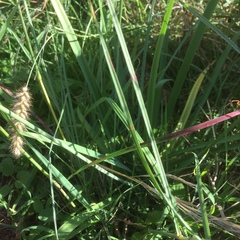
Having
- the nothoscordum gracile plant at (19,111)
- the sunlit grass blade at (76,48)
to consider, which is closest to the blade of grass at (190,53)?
the sunlit grass blade at (76,48)

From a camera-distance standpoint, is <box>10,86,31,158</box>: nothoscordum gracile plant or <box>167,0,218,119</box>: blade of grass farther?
<box>167,0,218,119</box>: blade of grass

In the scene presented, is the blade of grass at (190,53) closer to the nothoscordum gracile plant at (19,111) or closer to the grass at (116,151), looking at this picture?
the grass at (116,151)

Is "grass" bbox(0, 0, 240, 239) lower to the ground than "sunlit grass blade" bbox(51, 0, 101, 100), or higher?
lower

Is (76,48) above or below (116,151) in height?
above

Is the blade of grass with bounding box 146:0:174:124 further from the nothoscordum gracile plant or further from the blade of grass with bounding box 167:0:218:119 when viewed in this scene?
the nothoscordum gracile plant

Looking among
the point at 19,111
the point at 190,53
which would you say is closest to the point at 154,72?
the point at 190,53

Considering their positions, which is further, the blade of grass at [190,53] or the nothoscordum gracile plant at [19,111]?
the blade of grass at [190,53]

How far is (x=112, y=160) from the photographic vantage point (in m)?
1.31

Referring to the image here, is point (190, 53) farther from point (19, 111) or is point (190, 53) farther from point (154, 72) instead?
point (19, 111)

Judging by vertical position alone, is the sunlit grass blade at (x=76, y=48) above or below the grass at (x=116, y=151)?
above

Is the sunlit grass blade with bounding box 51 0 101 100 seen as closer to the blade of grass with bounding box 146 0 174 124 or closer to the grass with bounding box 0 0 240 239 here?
the grass with bounding box 0 0 240 239

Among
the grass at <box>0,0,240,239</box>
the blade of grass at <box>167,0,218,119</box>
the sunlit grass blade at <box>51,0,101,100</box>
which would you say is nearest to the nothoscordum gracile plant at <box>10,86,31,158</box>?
the grass at <box>0,0,240,239</box>

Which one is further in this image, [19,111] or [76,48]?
[76,48]

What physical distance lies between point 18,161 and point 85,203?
343mm
